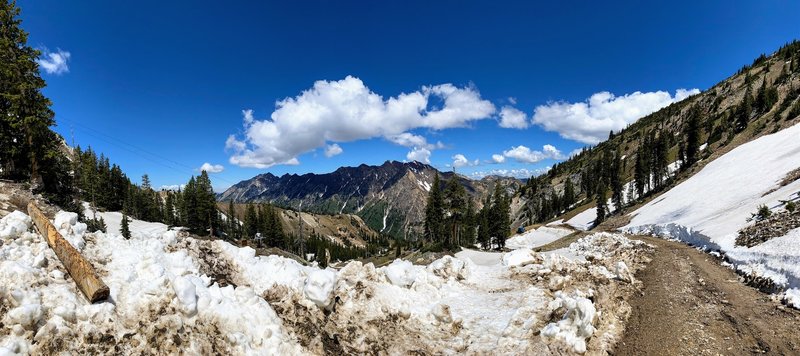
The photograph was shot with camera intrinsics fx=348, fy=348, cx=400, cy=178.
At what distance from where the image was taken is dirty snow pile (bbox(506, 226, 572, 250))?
77.4 meters

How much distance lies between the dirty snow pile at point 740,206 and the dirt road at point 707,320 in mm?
1315

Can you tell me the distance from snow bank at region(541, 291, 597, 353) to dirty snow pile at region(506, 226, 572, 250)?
68.4 m

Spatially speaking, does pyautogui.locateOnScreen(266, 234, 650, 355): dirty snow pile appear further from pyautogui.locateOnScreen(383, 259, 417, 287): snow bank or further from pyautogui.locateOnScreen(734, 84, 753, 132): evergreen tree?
pyautogui.locateOnScreen(734, 84, 753, 132): evergreen tree

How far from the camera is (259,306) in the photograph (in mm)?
9945

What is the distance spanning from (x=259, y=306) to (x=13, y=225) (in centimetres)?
658

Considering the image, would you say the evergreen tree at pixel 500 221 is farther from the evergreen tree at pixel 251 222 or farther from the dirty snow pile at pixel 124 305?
the dirty snow pile at pixel 124 305

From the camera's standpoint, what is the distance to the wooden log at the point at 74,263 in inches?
315

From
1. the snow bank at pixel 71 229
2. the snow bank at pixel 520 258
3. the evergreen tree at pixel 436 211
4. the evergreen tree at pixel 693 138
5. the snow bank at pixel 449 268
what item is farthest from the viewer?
the evergreen tree at pixel 693 138

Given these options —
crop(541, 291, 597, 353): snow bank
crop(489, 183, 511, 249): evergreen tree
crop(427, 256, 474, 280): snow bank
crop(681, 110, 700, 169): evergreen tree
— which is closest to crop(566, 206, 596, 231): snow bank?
crop(489, 183, 511, 249): evergreen tree

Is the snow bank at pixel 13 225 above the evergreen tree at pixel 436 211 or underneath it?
underneath

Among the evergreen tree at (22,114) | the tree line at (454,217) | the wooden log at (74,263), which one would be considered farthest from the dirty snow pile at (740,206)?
the evergreen tree at (22,114)

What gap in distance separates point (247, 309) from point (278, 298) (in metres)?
1.39

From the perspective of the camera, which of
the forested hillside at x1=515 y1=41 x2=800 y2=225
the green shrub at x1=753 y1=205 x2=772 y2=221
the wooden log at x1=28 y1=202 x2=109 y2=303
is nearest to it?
the wooden log at x1=28 y1=202 x2=109 y2=303

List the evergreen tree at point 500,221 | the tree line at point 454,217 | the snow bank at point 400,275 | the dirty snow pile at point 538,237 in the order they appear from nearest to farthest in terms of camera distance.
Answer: the snow bank at point 400,275 → the tree line at point 454,217 → the evergreen tree at point 500,221 → the dirty snow pile at point 538,237
